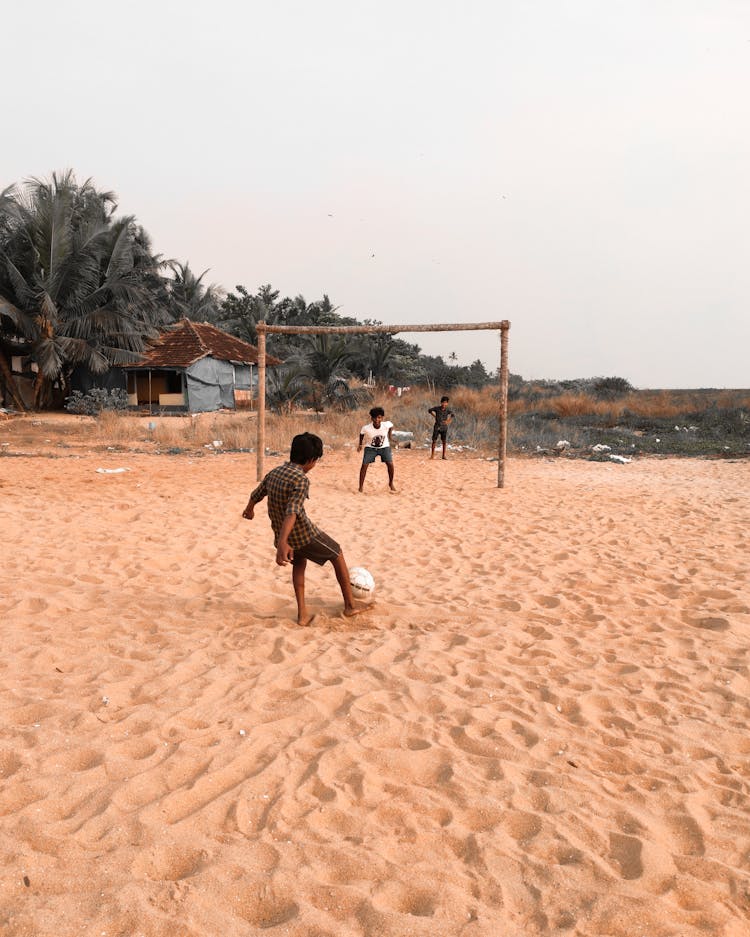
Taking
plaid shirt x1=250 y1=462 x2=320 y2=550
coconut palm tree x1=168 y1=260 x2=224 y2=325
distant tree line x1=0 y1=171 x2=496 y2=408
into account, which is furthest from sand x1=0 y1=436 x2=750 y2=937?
coconut palm tree x1=168 y1=260 x2=224 y2=325

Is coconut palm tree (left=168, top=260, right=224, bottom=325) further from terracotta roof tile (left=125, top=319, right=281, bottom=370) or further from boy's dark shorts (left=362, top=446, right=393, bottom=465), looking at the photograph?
boy's dark shorts (left=362, top=446, right=393, bottom=465)

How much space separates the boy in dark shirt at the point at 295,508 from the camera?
3850mm

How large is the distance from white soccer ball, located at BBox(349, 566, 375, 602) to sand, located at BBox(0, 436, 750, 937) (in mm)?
220

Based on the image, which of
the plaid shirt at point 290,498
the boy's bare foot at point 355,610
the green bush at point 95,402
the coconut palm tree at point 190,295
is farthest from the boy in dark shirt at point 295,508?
the coconut palm tree at point 190,295

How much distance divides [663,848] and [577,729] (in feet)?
2.71

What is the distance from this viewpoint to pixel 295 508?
387 cm

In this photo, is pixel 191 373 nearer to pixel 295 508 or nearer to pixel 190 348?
pixel 190 348

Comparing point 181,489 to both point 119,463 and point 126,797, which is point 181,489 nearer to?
point 119,463

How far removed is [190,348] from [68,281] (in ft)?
15.2

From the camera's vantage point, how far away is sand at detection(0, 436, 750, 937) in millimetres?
1966

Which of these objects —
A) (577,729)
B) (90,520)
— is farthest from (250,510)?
(90,520)

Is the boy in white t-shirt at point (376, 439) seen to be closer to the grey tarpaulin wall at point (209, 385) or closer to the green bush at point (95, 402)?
the green bush at point (95, 402)

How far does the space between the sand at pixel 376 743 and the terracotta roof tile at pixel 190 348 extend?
1838 cm

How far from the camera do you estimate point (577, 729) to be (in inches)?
120
